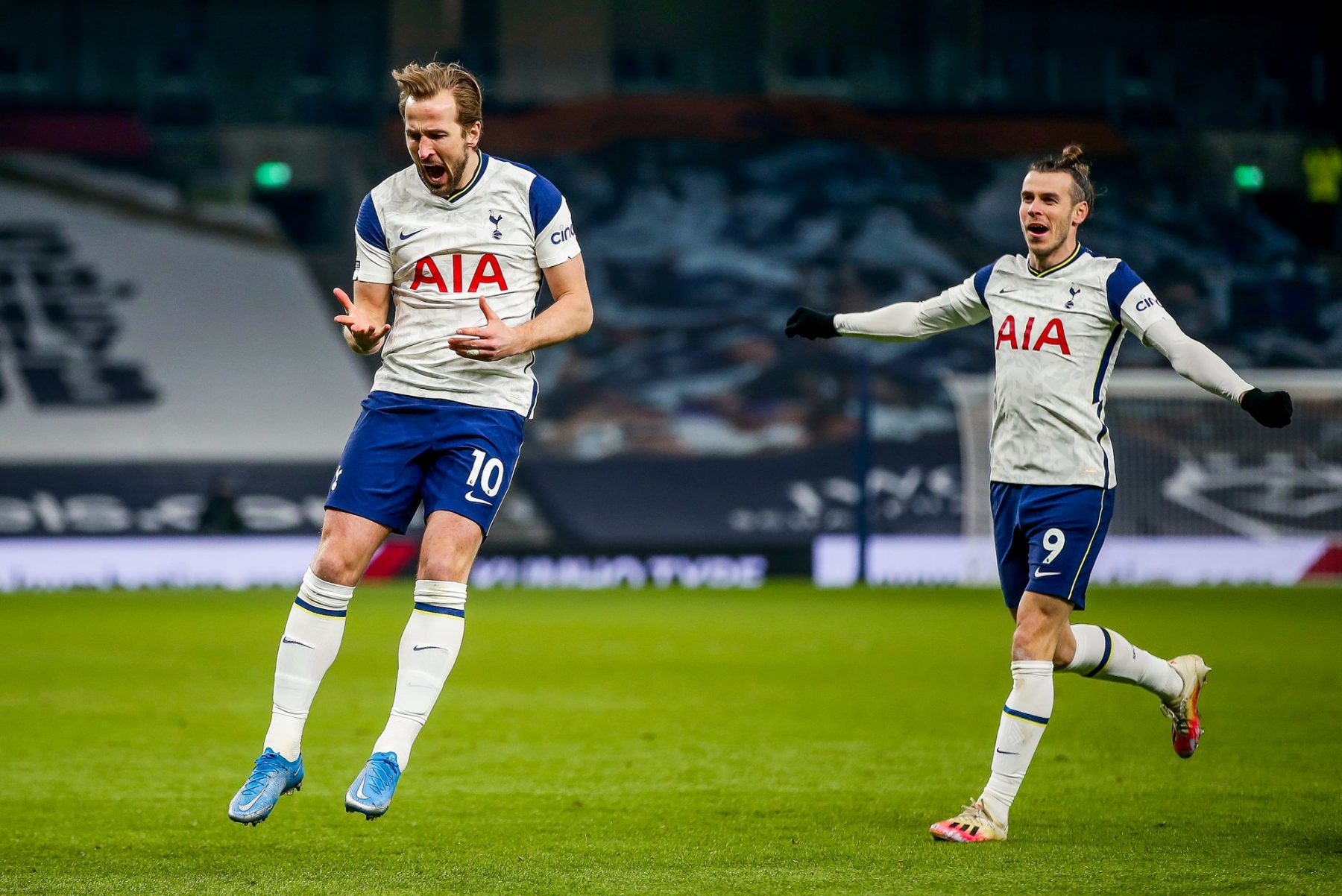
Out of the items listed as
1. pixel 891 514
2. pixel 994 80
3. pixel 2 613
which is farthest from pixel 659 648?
pixel 994 80

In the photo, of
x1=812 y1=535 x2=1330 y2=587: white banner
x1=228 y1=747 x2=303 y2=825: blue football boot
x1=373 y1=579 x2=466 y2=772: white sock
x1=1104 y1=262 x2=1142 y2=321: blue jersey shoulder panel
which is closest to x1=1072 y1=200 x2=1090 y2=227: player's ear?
x1=1104 y1=262 x2=1142 y2=321: blue jersey shoulder panel

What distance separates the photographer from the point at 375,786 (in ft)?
13.6

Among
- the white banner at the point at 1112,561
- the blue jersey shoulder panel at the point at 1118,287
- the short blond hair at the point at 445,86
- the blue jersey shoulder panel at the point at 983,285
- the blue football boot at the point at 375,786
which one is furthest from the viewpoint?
the white banner at the point at 1112,561

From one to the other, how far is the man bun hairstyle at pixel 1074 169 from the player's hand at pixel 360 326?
6.71 feet

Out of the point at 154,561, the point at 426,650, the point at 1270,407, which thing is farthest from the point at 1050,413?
the point at 154,561

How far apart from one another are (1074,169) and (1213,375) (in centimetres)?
82

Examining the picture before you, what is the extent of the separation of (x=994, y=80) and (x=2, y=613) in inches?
680

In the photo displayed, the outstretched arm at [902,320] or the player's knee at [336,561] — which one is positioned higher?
the outstretched arm at [902,320]

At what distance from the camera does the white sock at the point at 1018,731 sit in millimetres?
4832

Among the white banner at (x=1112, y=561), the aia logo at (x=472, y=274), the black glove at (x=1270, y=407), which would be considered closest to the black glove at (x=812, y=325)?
Result: the aia logo at (x=472, y=274)

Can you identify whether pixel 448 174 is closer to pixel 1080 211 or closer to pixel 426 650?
pixel 426 650

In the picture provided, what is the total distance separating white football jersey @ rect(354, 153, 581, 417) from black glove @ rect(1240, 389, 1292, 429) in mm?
1928

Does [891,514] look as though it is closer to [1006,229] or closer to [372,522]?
[1006,229]

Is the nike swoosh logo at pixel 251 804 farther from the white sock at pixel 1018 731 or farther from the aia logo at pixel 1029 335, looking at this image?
the aia logo at pixel 1029 335
